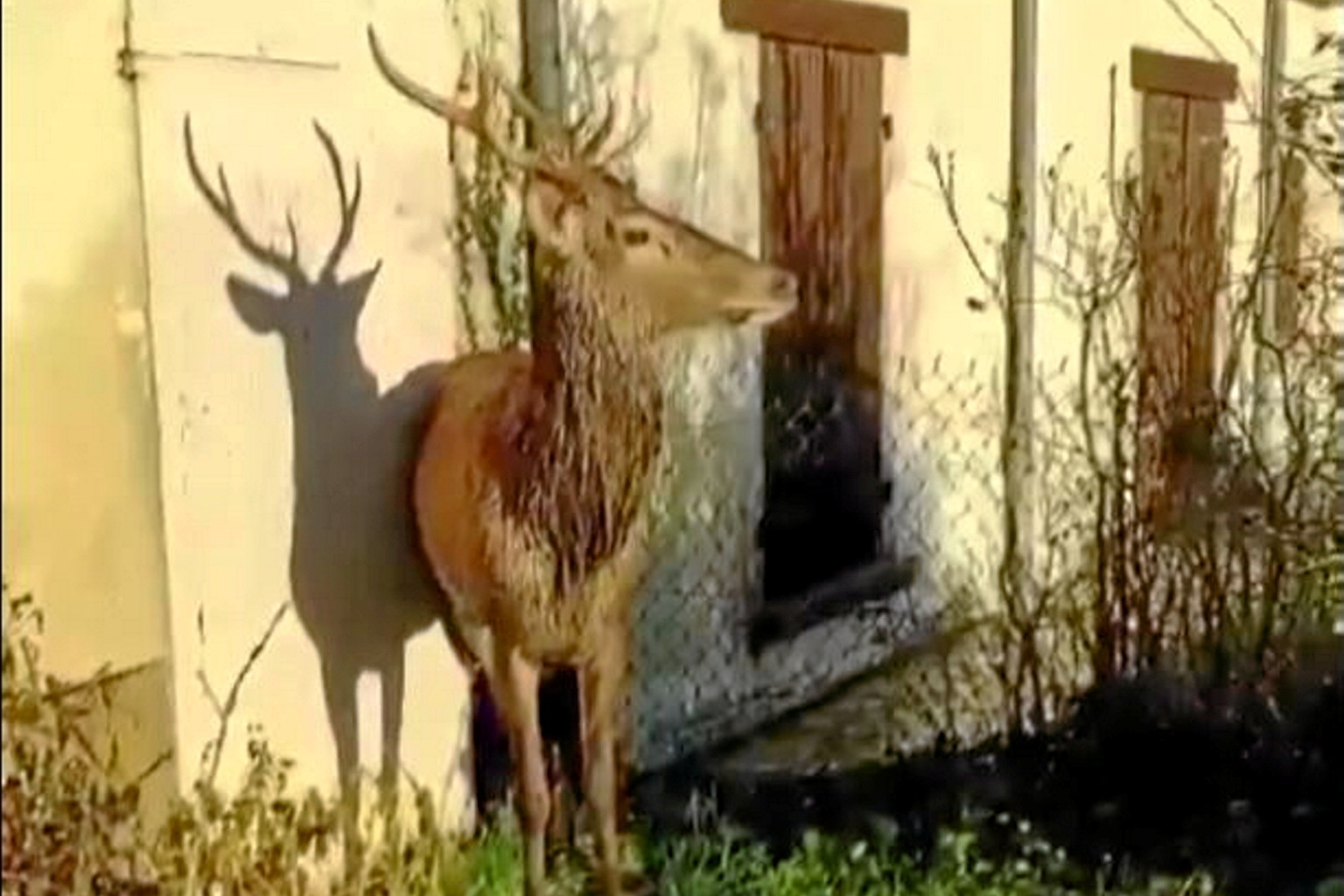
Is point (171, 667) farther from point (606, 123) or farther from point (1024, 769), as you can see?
point (1024, 769)

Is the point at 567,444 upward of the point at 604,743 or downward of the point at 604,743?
upward

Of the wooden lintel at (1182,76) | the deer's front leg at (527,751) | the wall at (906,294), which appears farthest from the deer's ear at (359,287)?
the wooden lintel at (1182,76)

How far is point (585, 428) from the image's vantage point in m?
3.20

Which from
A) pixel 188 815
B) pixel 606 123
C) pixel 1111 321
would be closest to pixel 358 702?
pixel 188 815

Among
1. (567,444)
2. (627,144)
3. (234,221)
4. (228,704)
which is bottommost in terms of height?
(228,704)

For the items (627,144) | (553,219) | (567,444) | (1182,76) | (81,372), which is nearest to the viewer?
(81,372)

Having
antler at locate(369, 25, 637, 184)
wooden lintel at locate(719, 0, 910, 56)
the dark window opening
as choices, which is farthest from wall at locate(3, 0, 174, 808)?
the dark window opening

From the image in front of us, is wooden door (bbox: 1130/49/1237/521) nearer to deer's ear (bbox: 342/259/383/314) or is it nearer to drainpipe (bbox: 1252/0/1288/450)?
drainpipe (bbox: 1252/0/1288/450)

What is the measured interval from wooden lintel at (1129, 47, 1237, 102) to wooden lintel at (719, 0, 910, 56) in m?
0.59

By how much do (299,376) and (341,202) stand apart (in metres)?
0.32

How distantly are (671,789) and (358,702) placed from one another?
87cm

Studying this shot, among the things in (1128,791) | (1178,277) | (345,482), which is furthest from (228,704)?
(1178,277)

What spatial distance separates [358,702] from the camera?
142 inches

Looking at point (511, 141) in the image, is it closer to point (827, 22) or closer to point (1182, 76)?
point (827, 22)
